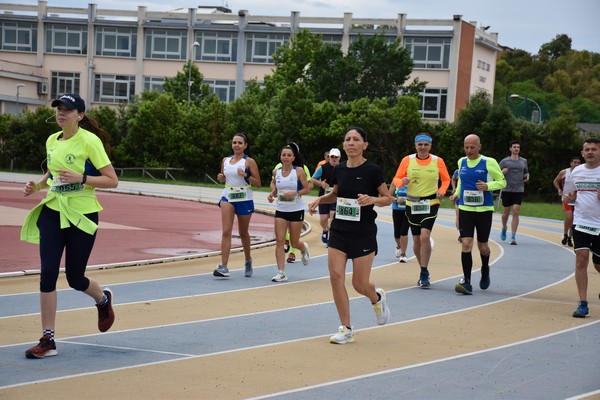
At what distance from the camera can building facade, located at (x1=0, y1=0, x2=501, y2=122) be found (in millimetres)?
80000

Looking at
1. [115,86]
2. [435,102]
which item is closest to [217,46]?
[115,86]

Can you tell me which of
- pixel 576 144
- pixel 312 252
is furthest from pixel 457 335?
pixel 576 144

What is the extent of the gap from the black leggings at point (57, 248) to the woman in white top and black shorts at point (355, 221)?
7.85 ft

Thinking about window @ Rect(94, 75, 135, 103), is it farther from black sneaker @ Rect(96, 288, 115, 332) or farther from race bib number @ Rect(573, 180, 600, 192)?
black sneaker @ Rect(96, 288, 115, 332)

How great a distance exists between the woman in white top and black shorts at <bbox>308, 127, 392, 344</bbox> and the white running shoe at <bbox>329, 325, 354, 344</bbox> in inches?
2.1

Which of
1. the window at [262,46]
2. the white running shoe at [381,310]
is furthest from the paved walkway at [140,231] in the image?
the window at [262,46]

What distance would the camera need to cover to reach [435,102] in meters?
77.1

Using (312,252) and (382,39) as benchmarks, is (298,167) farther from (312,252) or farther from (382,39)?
(382,39)

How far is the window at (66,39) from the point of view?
8200 cm

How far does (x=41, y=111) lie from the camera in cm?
5553

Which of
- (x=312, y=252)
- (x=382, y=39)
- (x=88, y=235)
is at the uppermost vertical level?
(x=382, y=39)

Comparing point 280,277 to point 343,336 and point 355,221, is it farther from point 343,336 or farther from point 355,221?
point 343,336

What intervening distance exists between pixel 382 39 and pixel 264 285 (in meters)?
57.7

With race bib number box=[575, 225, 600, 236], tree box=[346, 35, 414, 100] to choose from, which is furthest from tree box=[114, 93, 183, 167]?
race bib number box=[575, 225, 600, 236]
